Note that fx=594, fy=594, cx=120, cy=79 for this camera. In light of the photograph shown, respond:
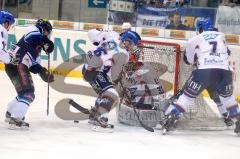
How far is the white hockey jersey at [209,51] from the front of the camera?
5.93 m

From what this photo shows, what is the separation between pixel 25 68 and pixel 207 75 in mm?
1813

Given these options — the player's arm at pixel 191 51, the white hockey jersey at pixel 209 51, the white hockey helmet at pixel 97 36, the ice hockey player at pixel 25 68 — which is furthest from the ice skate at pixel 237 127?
the ice hockey player at pixel 25 68

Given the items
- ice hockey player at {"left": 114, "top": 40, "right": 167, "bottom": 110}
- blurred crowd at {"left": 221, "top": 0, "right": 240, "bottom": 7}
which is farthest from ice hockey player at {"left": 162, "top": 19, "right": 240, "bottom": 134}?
blurred crowd at {"left": 221, "top": 0, "right": 240, "bottom": 7}

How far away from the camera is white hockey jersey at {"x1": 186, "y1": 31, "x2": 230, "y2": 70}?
19.5 feet

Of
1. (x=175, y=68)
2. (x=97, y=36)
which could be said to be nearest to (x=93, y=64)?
(x=97, y=36)

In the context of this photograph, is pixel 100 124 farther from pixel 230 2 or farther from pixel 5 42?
pixel 230 2

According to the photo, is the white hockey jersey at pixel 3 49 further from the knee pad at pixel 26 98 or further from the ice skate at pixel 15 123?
the ice skate at pixel 15 123

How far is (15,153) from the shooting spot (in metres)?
4.83

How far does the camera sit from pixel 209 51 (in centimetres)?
596

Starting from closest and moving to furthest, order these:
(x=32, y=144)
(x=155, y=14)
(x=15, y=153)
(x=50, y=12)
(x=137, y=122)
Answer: (x=15, y=153), (x=32, y=144), (x=137, y=122), (x=155, y=14), (x=50, y=12)

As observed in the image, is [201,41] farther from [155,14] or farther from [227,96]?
[155,14]

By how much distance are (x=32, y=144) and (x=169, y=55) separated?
2.23 meters

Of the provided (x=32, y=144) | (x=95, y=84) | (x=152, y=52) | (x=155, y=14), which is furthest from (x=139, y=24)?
(x=32, y=144)

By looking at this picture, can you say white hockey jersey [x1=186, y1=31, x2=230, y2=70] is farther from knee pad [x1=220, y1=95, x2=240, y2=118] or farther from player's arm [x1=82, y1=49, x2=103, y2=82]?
player's arm [x1=82, y1=49, x2=103, y2=82]
